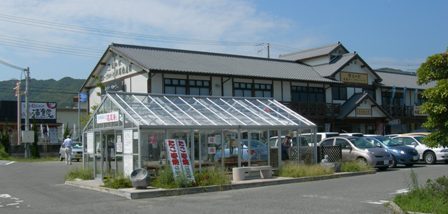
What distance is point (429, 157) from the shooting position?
29.0 meters

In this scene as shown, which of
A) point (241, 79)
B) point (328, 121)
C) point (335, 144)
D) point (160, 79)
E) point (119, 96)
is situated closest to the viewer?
point (119, 96)

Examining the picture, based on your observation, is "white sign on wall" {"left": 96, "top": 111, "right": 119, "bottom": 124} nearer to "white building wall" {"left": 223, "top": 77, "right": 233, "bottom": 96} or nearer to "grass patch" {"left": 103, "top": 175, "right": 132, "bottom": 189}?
"grass patch" {"left": 103, "top": 175, "right": 132, "bottom": 189}

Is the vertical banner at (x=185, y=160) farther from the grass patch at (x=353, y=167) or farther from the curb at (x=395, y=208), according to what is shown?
the grass patch at (x=353, y=167)

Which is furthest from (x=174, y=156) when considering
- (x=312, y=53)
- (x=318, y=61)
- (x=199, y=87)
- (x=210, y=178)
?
(x=312, y=53)

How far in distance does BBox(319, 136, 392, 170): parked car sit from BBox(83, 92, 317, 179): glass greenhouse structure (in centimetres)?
272

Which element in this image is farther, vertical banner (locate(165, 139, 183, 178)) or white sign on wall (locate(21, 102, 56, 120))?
white sign on wall (locate(21, 102, 56, 120))

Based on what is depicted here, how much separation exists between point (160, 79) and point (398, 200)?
26673mm

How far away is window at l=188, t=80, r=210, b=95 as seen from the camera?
38.6 meters

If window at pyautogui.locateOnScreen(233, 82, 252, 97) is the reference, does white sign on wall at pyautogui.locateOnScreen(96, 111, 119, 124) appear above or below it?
below

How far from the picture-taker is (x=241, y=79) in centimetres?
4116

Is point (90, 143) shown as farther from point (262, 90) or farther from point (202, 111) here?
point (262, 90)

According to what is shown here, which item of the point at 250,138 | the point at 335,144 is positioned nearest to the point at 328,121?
the point at 335,144

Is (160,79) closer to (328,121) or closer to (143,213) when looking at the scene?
(328,121)

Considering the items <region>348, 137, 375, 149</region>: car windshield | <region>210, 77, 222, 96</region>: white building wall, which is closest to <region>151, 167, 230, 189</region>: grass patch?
<region>348, 137, 375, 149</region>: car windshield
